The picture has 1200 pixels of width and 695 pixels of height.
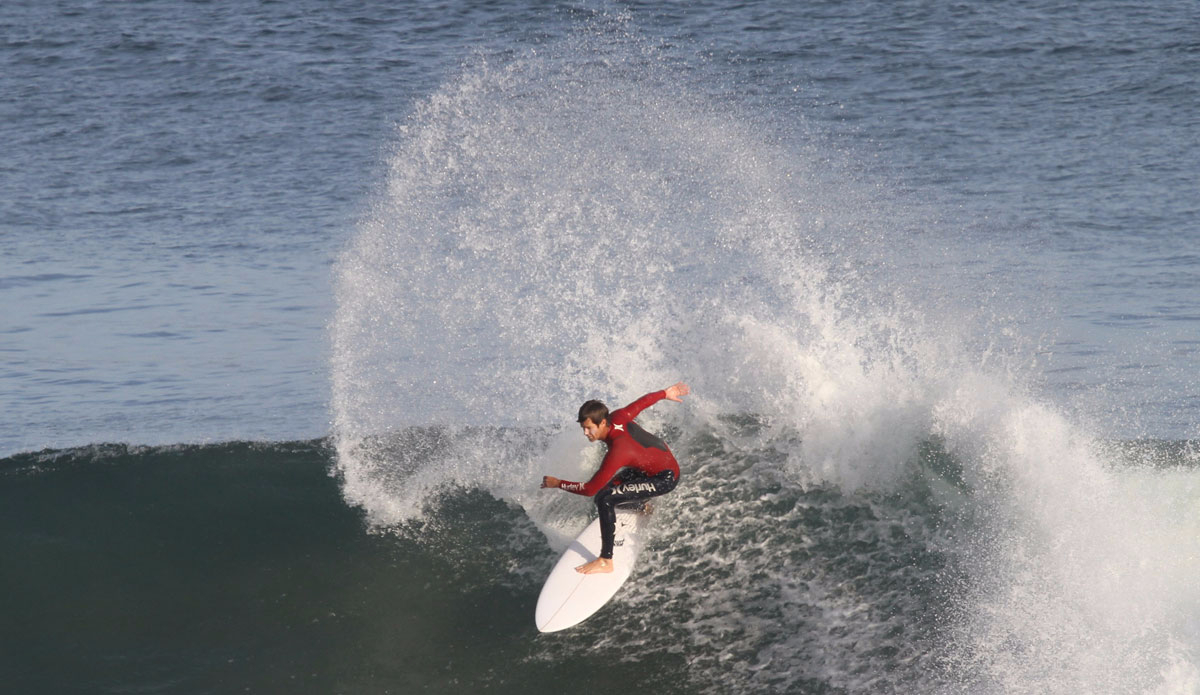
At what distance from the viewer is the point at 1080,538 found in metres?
7.31

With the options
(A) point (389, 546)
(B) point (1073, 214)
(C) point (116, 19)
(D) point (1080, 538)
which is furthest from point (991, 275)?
(C) point (116, 19)

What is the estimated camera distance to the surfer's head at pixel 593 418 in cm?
704

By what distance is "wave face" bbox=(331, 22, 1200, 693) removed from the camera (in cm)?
681

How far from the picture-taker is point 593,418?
705 centimetres

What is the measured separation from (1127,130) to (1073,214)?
5.87m

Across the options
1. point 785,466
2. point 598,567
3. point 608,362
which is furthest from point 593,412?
point 608,362

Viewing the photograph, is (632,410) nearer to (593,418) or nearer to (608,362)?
(593,418)

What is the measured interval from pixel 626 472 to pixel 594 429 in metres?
0.55

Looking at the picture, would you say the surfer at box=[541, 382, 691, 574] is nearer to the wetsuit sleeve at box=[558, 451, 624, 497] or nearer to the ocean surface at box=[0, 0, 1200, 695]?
the wetsuit sleeve at box=[558, 451, 624, 497]

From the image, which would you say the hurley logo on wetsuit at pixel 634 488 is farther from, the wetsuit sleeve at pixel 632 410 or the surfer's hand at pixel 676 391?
the surfer's hand at pixel 676 391

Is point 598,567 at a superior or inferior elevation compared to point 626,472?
inferior

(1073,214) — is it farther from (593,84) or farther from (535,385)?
(535,385)

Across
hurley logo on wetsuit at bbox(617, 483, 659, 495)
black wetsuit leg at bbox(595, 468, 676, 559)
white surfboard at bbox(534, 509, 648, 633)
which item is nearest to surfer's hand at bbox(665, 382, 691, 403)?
black wetsuit leg at bbox(595, 468, 676, 559)

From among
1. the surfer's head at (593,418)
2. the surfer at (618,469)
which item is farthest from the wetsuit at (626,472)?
the surfer's head at (593,418)
